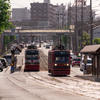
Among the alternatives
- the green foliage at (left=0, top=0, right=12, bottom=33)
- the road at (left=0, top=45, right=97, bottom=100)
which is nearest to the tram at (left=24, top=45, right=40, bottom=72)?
the green foliage at (left=0, top=0, right=12, bottom=33)

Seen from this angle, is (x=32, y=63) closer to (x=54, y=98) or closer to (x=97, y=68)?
(x=97, y=68)

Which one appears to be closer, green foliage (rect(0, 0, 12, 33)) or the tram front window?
the tram front window

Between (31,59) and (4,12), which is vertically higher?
(4,12)

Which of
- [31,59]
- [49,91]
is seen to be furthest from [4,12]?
[49,91]

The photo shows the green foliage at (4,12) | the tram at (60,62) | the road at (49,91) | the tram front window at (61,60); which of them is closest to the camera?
the road at (49,91)

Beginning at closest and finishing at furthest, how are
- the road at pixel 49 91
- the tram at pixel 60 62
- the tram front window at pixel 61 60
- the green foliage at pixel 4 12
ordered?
1. the road at pixel 49 91
2. the tram at pixel 60 62
3. the tram front window at pixel 61 60
4. the green foliage at pixel 4 12

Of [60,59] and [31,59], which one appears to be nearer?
[60,59]

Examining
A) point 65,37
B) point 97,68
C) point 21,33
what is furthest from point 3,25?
point 65,37

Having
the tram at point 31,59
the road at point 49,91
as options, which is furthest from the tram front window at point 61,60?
the tram at point 31,59

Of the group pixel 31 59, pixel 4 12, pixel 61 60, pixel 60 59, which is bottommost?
pixel 31 59

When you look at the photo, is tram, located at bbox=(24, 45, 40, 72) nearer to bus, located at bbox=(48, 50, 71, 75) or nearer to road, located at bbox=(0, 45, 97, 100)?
bus, located at bbox=(48, 50, 71, 75)

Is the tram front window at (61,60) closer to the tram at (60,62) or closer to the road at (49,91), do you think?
the tram at (60,62)

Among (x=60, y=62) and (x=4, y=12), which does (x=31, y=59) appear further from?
(x=60, y=62)

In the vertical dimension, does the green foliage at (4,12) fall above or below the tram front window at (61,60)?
above
